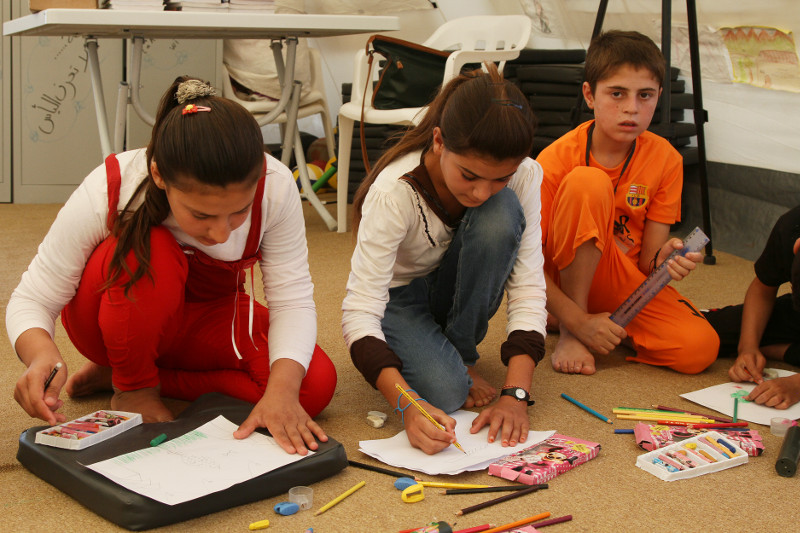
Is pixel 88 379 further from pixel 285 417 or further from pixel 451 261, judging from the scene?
pixel 451 261

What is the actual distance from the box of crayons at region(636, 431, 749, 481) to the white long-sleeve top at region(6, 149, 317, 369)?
1.86 feet

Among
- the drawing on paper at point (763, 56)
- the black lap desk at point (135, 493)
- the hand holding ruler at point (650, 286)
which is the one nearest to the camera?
the black lap desk at point (135, 493)

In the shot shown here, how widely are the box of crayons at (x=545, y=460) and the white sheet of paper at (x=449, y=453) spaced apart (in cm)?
1

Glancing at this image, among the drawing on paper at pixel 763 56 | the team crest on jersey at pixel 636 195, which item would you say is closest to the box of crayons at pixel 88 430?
the team crest on jersey at pixel 636 195

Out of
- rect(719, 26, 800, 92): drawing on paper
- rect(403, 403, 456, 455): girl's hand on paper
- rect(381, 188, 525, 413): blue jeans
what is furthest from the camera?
rect(719, 26, 800, 92): drawing on paper

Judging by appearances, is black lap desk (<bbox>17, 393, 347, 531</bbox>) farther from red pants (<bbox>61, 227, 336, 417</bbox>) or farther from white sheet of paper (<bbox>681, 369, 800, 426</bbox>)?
white sheet of paper (<bbox>681, 369, 800, 426</bbox>)

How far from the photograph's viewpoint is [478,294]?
152cm

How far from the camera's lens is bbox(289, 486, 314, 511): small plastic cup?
1.14 m

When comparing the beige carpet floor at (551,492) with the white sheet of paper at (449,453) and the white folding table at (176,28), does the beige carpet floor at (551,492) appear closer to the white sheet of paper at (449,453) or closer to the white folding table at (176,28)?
the white sheet of paper at (449,453)

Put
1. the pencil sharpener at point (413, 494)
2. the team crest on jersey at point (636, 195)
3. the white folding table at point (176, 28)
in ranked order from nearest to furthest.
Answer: the pencil sharpener at point (413, 494)
the team crest on jersey at point (636, 195)
the white folding table at point (176, 28)

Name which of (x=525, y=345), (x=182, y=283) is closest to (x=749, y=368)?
(x=525, y=345)

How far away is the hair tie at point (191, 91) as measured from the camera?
3.89ft

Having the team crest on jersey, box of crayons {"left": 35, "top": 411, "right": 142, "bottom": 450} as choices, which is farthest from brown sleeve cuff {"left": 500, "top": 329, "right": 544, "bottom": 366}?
box of crayons {"left": 35, "top": 411, "right": 142, "bottom": 450}

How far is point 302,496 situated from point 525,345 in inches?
20.7
